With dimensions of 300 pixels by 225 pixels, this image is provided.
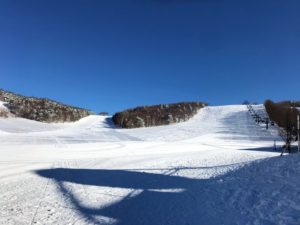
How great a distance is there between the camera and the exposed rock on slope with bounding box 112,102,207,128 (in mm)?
40406

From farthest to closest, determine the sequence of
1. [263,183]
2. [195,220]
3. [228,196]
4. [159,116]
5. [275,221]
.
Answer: [159,116] < [263,183] < [228,196] < [195,220] < [275,221]

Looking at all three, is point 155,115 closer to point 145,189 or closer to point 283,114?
point 283,114

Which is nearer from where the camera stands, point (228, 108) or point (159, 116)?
point (159, 116)

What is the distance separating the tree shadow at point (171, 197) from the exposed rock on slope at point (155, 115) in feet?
90.4

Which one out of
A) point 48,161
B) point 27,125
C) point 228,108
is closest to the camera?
point 48,161

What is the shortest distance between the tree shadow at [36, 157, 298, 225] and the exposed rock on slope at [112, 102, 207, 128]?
27.6 metres

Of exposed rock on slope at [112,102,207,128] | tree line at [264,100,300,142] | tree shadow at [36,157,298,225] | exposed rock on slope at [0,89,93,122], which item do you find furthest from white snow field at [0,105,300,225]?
exposed rock on slope at [0,89,93,122]

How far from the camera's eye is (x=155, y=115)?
42.9 metres

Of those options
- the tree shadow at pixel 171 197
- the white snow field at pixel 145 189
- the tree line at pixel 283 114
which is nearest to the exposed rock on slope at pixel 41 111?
the white snow field at pixel 145 189

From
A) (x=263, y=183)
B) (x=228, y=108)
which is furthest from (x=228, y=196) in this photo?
(x=228, y=108)

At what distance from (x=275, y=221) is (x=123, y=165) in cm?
852

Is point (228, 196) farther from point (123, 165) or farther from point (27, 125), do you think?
point (27, 125)

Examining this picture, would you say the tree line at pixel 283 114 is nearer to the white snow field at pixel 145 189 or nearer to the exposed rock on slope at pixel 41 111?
the white snow field at pixel 145 189

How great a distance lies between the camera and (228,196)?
28.6ft
